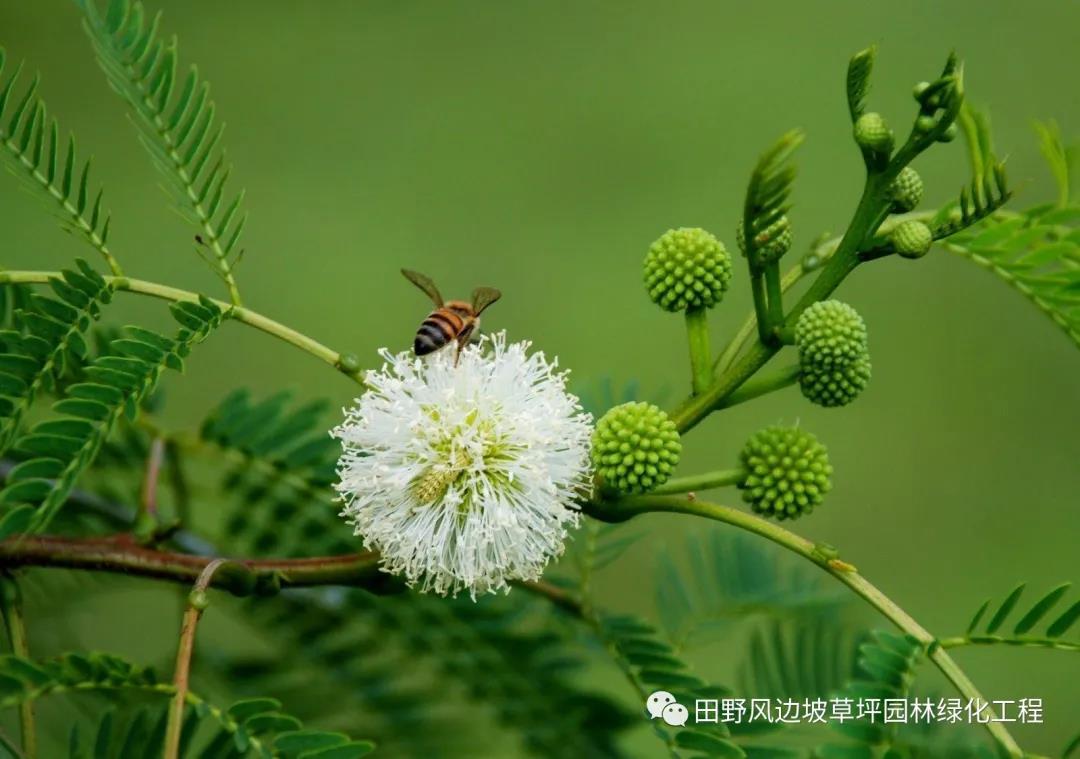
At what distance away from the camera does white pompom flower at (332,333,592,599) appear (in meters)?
0.98

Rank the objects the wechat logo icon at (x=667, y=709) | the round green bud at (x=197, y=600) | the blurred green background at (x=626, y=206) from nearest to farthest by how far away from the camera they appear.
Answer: the round green bud at (x=197, y=600) < the wechat logo icon at (x=667, y=709) < the blurred green background at (x=626, y=206)

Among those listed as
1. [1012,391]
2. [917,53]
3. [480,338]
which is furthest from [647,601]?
[917,53]

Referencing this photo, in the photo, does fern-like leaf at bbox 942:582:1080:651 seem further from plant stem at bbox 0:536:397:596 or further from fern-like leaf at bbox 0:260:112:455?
fern-like leaf at bbox 0:260:112:455

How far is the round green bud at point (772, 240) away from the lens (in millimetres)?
884

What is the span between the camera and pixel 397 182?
4359 mm

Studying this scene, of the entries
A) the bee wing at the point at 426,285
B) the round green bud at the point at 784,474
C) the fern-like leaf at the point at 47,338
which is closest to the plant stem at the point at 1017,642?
the round green bud at the point at 784,474

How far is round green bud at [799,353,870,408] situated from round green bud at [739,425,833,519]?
3 cm

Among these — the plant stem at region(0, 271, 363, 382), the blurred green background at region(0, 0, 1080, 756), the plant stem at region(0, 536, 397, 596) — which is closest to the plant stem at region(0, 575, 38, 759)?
the plant stem at region(0, 536, 397, 596)

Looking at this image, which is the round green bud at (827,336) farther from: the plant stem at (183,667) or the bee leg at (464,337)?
the plant stem at (183,667)

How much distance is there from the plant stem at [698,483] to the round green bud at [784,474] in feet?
0.07

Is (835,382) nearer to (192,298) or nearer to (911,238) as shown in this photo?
(911,238)

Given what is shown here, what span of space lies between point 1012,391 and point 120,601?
2.83m

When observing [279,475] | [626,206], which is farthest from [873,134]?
[626,206]

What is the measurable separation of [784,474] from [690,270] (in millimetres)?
179
